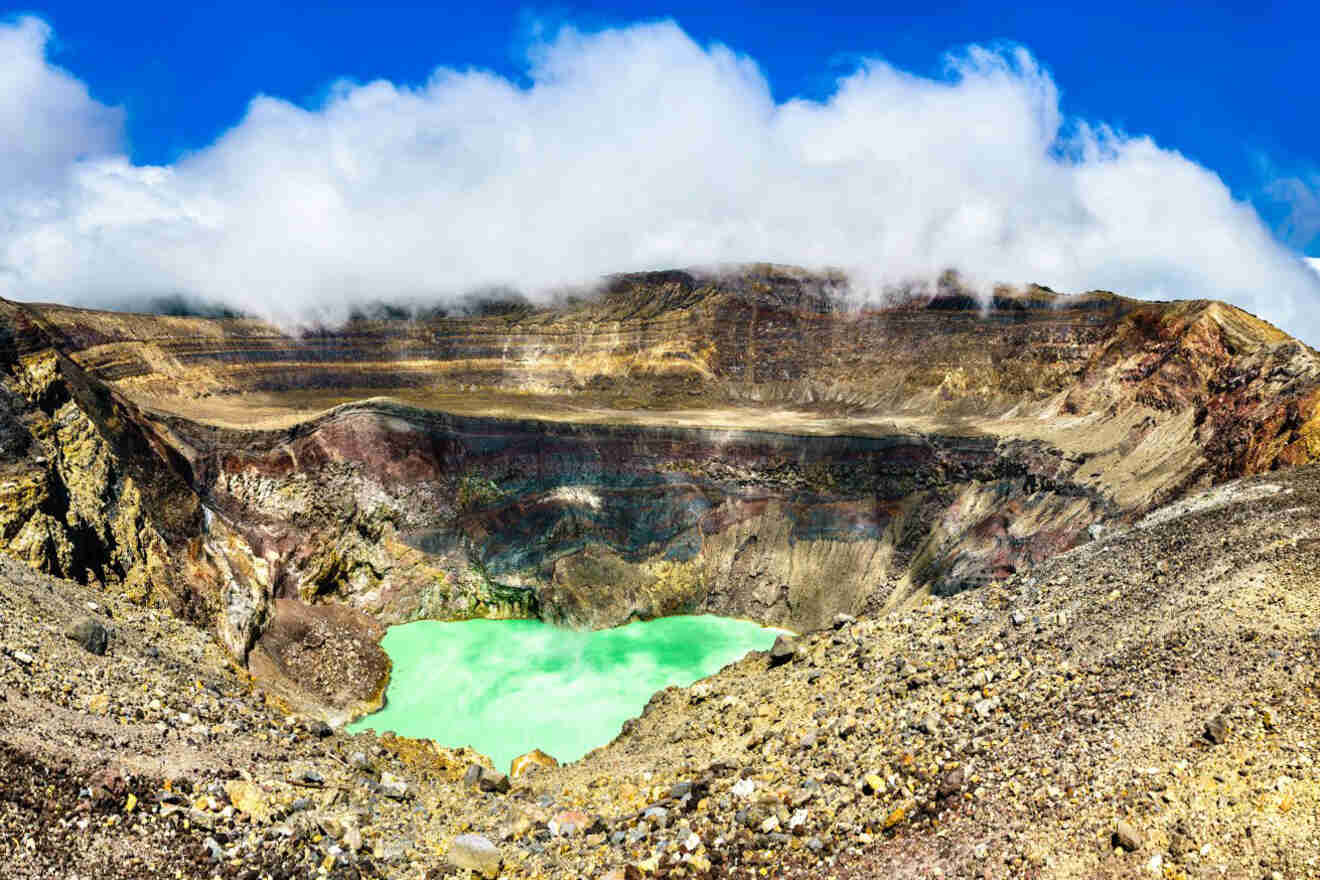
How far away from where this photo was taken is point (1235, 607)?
1428 cm

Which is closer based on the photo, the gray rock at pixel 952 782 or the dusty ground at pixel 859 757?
the dusty ground at pixel 859 757

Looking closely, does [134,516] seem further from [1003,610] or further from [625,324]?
[625,324]

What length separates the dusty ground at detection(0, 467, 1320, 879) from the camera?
10750 mm

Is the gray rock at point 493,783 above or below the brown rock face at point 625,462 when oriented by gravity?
below

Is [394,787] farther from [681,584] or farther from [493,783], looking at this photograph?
[681,584]

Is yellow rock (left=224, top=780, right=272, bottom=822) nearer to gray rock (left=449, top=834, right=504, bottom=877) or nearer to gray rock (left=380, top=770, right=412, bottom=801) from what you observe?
gray rock (left=449, top=834, right=504, bottom=877)

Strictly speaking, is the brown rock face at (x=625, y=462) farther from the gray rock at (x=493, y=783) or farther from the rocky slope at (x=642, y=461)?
the gray rock at (x=493, y=783)

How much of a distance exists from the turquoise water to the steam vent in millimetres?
305

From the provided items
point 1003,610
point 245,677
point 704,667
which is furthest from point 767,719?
point 704,667

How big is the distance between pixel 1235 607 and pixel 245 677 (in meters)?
22.0

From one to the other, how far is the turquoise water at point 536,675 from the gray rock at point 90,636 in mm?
14012

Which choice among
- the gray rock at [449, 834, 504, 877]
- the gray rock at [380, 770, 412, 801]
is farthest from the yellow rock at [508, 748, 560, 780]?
the gray rock at [449, 834, 504, 877]

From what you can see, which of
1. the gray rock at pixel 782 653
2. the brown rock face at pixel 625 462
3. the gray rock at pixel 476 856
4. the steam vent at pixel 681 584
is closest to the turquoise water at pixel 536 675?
the steam vent at pixel 681 584

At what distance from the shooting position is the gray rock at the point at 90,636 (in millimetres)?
16703
